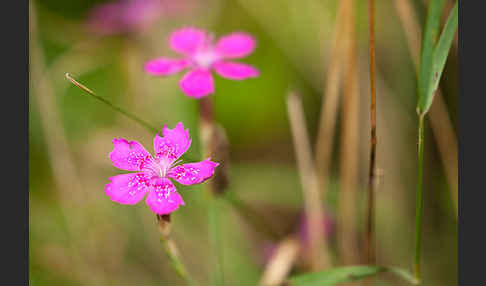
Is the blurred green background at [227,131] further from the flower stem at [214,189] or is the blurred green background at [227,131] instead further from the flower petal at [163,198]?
the flower petal at [163,198]

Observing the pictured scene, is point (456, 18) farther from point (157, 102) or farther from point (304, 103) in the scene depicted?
point (157, 102)

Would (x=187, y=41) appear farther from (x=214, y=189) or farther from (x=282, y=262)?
(x=282, y=262)

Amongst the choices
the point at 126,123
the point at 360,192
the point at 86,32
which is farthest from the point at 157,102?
the point at 360,192

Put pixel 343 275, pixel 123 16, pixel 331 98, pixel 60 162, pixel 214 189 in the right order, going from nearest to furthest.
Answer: pixel 343 275 → pixel 214 189 → pixel 331 98 → pixel 60 162 → pixel 123 16

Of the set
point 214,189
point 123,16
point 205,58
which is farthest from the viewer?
point 123,16

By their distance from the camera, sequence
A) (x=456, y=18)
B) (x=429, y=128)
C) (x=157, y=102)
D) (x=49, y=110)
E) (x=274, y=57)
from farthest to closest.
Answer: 1. (x=274, y=57)
2. (x=157, y=102)
3. (x=429, y=128)
4. (x=49, y=110)
5. (x=456, y=18)

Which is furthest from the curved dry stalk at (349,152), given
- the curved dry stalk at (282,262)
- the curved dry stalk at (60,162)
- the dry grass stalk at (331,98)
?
the curved dry stalk at (60,162)

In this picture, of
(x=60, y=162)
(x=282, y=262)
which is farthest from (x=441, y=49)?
(x=60, y=162)
